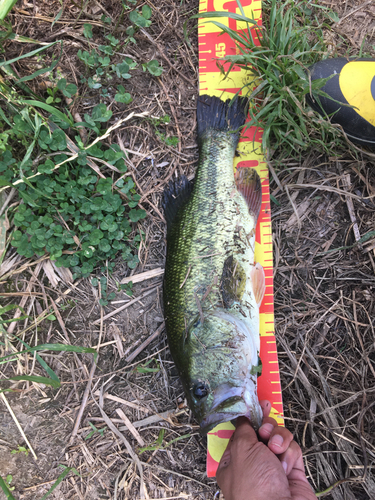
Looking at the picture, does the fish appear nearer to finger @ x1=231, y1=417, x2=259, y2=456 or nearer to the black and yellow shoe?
finger @ x1=231, y1=417, x2=259, y2=456

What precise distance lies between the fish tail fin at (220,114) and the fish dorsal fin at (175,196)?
482 millimetres

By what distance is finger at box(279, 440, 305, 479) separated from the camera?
230cm

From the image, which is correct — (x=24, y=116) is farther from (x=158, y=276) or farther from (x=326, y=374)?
(x=326, y=374)

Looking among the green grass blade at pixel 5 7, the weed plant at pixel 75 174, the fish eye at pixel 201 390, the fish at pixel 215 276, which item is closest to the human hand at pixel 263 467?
the fish at pixel 215 276

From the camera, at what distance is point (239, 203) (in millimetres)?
2773

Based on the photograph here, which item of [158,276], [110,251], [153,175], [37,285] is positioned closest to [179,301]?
[158,276]

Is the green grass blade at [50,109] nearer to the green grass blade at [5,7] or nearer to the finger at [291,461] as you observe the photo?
the green grass blade at [5,7]

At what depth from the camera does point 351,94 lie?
2594 mm

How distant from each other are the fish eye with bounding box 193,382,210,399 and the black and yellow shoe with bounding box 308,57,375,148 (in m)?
2.46

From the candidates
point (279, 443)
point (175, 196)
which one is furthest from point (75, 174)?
point (279, 443)

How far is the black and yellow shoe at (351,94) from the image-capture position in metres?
2.57

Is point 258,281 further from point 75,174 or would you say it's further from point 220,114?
point 75,174

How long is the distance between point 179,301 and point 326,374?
1.57 metres

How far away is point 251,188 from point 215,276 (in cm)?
92
